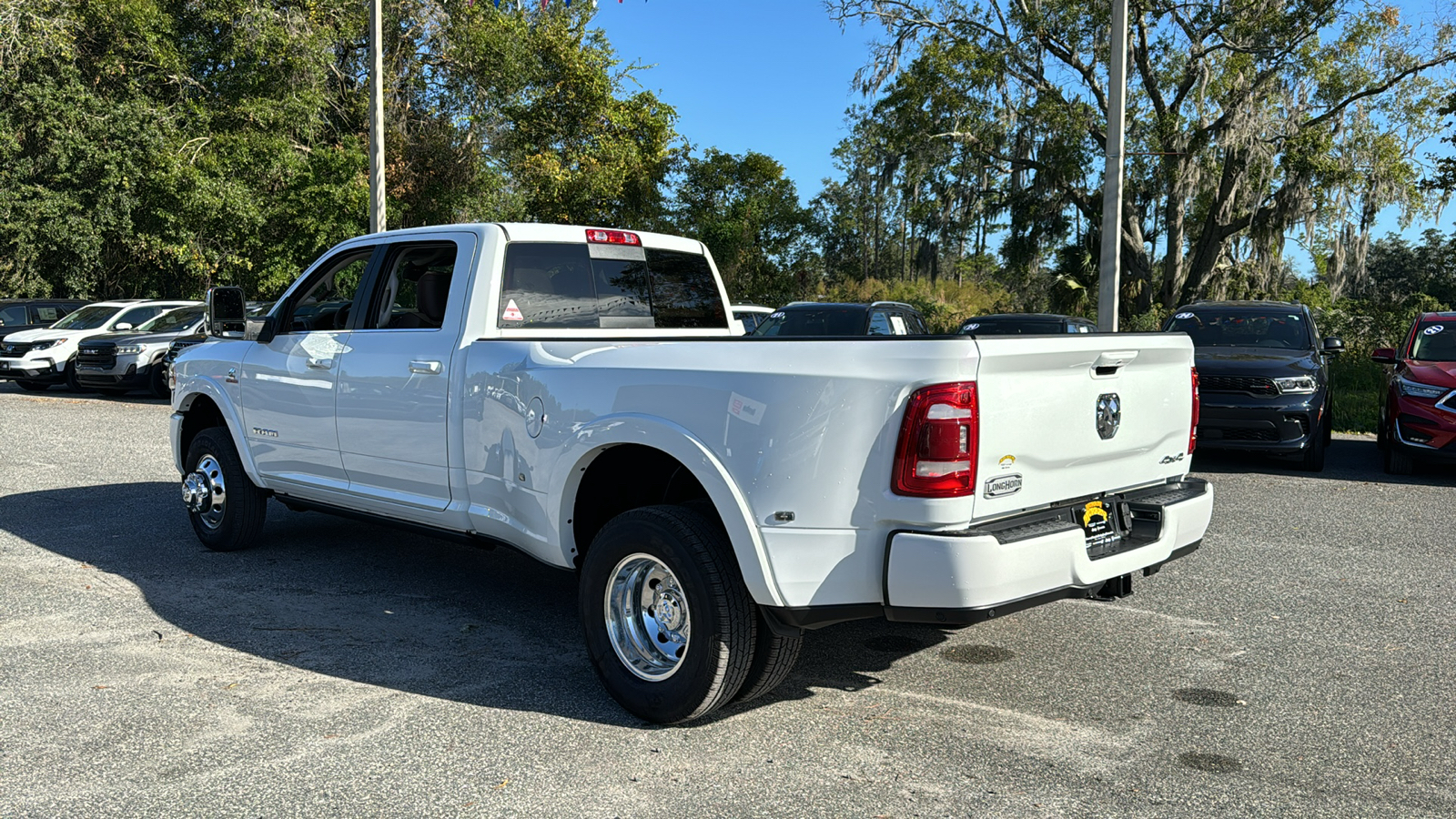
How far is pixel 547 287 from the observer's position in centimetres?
559

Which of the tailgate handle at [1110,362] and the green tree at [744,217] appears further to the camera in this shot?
the green tree at [744,217]

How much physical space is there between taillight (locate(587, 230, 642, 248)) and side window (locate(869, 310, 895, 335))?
27.6 ft

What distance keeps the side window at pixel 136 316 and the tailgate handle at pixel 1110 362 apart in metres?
19.8

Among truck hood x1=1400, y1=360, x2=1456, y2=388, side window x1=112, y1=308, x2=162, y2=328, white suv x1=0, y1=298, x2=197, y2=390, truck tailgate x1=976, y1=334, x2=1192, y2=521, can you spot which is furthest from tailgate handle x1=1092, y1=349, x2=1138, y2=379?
side window x1=112, y1=308, x2=162, y2=328

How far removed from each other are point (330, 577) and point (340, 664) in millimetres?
1638

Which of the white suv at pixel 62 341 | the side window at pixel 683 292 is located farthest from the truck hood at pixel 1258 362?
the white suv at pixel 62 341

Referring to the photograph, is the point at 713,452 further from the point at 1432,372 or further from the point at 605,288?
the point at 1432,372

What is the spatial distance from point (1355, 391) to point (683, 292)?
1833cm

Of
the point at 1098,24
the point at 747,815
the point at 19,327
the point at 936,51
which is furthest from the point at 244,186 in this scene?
the point at 747,815

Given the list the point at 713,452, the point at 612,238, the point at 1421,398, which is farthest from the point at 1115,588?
the point at 1421,398

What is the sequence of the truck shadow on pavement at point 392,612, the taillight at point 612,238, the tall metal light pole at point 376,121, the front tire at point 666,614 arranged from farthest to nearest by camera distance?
the tall metal light pole at point 376,121 → the taillight at point 612,238 → the truck shadow on pavement at point 392,612 → the front tire at point 666,614

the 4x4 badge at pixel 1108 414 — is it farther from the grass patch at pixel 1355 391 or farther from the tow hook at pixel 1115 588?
the grass patch at pixel 1355 391

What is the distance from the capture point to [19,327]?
22312 millimetres

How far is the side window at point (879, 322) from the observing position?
14.2 m
